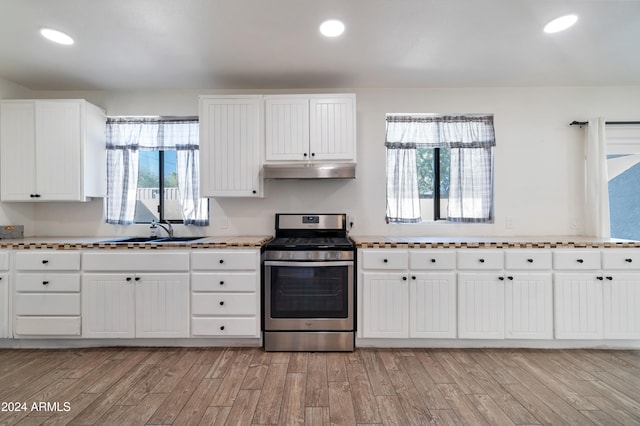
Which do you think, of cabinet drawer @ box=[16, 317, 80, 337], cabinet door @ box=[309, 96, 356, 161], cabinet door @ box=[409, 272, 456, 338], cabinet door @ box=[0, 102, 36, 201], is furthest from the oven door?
cabinet door @ box=[0, 102, 36, 201]

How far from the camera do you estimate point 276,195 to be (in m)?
3.12

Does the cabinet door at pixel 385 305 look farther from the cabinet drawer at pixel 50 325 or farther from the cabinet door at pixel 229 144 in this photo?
the cabinet drawer at pixel 50 325

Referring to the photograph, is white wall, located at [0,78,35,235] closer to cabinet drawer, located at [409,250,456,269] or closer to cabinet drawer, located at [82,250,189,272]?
cabinet drawer, located at [82,250,189,272]

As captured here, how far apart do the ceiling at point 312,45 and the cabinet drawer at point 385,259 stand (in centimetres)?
165

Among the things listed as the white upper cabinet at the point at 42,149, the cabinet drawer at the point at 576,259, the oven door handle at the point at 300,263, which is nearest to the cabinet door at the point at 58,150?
→ the white upper cabinet at the point at 42,149

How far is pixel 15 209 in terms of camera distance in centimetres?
296

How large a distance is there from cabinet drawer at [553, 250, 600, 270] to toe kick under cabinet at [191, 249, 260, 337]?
2.58 metres

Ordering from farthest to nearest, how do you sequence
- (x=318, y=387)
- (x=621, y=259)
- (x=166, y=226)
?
(x=166, y=226) < (x=621, y=259) < (x=318, y=387)

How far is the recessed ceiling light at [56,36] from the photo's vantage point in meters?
2.10

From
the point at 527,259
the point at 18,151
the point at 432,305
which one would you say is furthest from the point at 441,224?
the point at 18,151

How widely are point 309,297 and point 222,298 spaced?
29.5 inches

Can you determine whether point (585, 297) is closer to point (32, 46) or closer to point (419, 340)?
point (419, 340)

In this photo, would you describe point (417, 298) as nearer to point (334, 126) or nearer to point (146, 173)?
point (334, 126)

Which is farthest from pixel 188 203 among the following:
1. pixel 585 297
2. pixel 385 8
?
pixel 585 297
